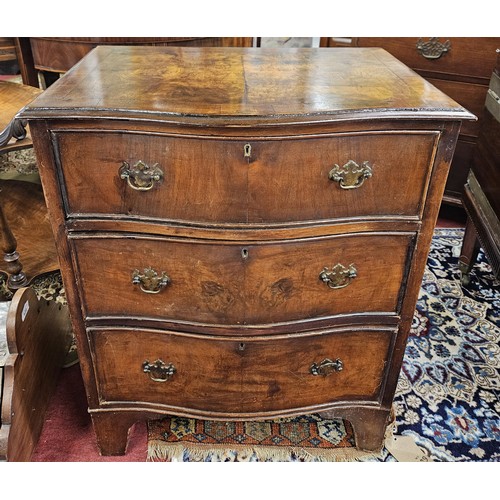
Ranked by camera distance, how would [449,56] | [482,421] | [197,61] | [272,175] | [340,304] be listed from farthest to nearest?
[449,56]
[482,421]
[197,61]
[340,304]
[272,175]

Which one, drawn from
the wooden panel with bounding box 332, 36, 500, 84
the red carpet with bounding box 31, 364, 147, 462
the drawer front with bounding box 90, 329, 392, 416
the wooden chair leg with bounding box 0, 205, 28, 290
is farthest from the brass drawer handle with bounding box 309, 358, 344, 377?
the wooden panel with bounding box 332, 36, 500, 84

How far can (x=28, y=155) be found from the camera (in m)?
3.34

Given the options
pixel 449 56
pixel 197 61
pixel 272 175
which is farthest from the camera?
pixel 449 56

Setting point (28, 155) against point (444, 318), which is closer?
point (444, 318)

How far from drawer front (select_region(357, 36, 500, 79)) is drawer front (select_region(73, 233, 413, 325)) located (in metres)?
1.49

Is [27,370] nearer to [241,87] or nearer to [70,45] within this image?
[241,87]

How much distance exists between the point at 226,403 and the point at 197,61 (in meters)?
0.97

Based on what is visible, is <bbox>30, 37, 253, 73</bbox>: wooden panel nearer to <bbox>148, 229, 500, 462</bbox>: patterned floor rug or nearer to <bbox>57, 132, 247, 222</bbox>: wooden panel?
<bbox>57, 132, 247, 222</bbox>: wooden panel

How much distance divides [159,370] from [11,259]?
1.04 meters

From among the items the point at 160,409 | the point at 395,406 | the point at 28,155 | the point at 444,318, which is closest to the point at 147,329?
the point at 160,409

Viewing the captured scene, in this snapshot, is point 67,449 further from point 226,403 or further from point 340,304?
point 340,304

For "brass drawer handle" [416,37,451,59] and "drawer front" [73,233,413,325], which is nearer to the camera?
"drawer front" [73,233,413,325]

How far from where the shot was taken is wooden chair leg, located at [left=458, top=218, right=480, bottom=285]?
2.26m

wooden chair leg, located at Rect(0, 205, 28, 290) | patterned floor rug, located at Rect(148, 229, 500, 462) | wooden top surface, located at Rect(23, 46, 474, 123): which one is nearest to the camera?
wooden top surface, located at Rect(23, 46, 474, 123)
